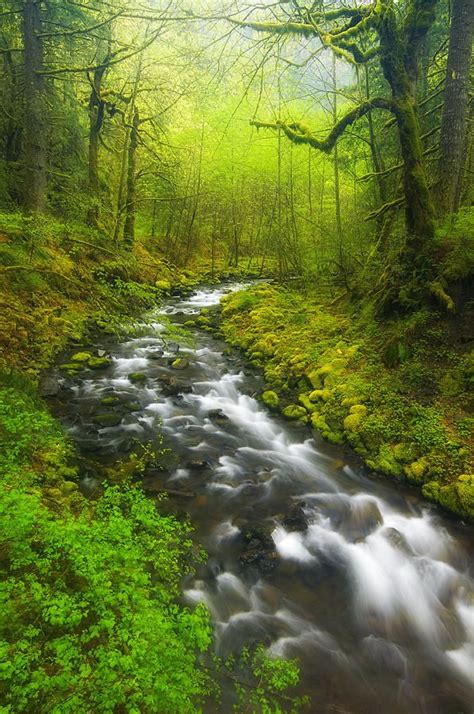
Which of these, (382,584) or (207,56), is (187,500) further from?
(207,56)

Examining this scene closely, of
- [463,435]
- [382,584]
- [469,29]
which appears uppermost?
[469,29]

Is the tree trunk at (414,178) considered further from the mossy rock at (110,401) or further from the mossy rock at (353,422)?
the mossy rock at (110,401)

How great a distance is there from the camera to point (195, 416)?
7.64 meters

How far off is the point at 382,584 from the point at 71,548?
3.43 m

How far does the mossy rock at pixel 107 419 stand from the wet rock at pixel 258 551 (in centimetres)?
311

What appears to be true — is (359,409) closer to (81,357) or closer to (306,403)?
(306,403)

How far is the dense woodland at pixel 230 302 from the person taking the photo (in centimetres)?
238

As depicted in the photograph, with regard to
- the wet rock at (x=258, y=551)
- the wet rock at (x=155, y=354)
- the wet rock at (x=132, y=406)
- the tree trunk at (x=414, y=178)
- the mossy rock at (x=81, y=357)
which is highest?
the tree trunk at (x=414, y=178)

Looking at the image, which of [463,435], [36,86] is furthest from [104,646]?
[36,86]

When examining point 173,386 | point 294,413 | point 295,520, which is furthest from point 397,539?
point 173,386

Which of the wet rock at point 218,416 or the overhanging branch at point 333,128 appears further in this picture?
the wet rock at point 218,416

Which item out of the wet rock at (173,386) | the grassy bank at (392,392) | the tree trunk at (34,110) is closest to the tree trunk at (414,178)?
the grassy bank at (392,392)

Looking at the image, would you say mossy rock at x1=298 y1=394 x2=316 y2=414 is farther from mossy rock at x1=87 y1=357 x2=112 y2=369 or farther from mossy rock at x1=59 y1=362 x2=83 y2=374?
mossy rock at x1=59 y1=362 x2=83 y2=374

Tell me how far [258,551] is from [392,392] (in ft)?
11.0
